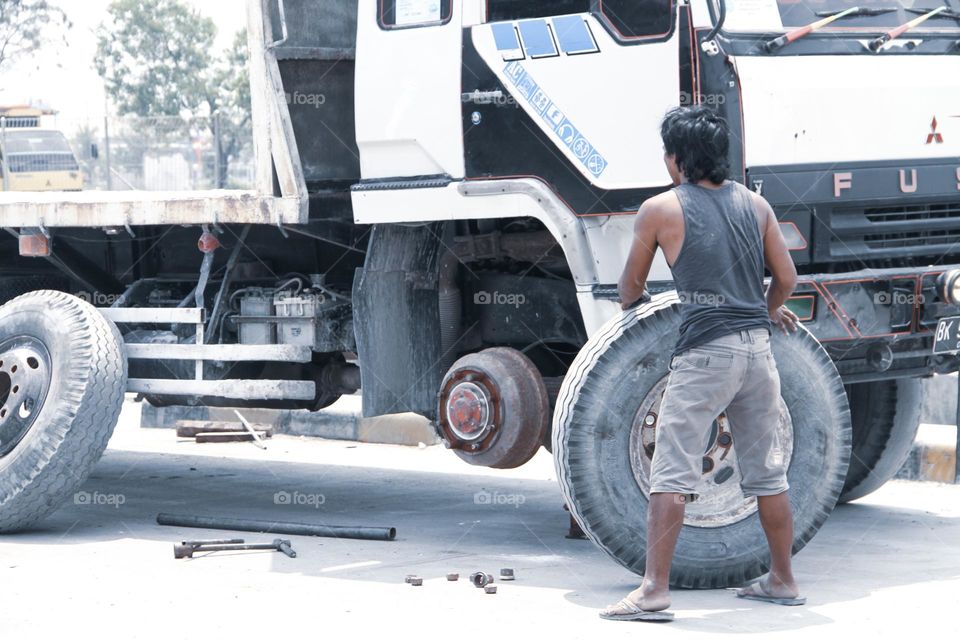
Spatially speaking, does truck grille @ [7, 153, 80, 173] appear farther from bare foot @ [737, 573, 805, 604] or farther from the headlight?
bare foot @ [737, 573, 805, 604]

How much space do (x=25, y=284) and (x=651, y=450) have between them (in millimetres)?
4741

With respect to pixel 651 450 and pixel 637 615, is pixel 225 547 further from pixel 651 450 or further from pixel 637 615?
pixel 637 615

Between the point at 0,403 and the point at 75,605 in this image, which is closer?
the point at 75,605

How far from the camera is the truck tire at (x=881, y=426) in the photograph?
27.5 ft

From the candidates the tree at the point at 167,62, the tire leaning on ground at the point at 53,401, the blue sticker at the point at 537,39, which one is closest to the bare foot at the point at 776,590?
the blue sticker at the point at 537,39

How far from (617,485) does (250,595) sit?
149 cm

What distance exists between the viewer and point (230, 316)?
27.1ft

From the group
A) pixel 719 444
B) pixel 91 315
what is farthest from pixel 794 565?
pixel 91 315

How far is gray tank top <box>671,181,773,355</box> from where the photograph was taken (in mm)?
5602

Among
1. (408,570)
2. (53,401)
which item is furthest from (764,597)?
(53,401)

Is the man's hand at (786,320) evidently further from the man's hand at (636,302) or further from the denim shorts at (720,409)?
the man's hand at (636,302)

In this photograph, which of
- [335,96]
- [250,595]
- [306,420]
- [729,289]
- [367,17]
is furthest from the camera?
[306,420]

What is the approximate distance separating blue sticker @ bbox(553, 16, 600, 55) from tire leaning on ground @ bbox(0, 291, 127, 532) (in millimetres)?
2831

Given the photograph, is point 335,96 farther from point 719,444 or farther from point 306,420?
point 306,420
